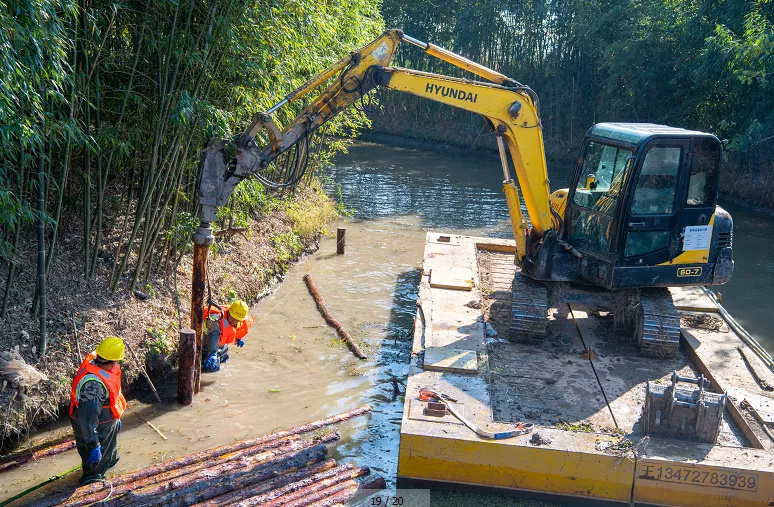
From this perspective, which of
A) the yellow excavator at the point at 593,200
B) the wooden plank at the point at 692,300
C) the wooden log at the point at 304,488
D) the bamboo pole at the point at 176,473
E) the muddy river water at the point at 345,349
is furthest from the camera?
the wooden plank at the point at 692,300

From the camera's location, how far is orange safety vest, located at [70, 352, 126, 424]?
5.93 metres

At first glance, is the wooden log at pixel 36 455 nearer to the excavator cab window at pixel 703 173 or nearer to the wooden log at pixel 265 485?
the wooden log at pixel 265 485

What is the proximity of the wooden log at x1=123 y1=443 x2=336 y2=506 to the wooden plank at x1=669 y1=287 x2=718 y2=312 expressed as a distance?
5.35 metres

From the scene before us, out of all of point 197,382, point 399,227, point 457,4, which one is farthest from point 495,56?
point 197,382

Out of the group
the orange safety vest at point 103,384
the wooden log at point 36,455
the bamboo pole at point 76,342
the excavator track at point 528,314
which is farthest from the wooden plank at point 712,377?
the bamboo pole at point 76,342

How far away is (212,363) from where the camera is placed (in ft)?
26.8

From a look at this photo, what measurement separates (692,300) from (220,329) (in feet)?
19.7

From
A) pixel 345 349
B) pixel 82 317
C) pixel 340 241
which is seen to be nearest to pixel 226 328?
pixel 82 317

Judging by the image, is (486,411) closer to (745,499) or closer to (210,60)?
(745,499)

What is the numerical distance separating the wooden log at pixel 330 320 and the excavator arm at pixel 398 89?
2.30 metres

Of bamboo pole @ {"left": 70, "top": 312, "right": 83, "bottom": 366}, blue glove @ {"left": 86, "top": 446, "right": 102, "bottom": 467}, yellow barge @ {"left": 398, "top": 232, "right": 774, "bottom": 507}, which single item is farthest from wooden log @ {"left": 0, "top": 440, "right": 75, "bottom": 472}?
yellow barge @ {"left": 398, "top": 232, "right": 774, "bottom": 507}

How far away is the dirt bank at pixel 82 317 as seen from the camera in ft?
21.6

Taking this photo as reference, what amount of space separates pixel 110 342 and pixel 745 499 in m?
5.19

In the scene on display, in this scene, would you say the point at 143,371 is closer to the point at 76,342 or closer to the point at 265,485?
the point at 76,342
